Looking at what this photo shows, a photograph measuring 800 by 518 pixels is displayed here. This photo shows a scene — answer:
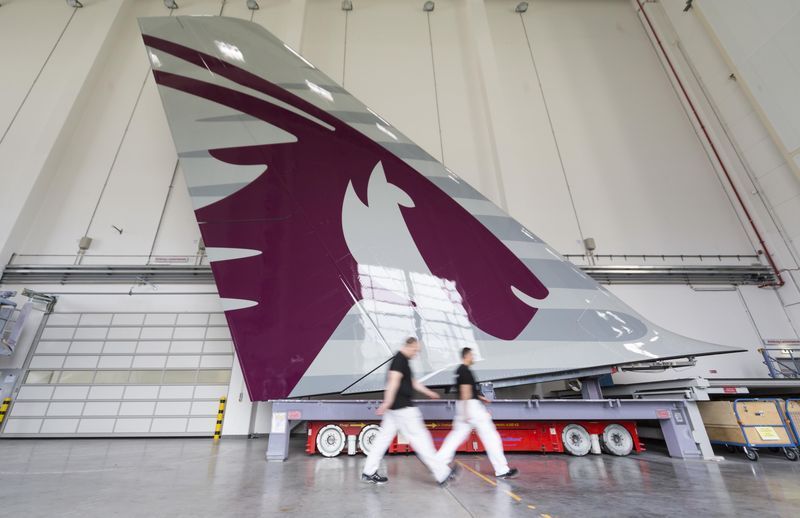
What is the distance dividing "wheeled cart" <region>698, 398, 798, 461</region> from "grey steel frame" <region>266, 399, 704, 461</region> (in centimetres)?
61

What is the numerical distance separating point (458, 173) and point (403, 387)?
7.22m

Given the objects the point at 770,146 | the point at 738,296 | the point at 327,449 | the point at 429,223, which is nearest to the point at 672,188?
the point at 770,146

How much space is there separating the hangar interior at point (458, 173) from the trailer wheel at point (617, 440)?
12.8 inches

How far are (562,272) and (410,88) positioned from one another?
8.45 metres

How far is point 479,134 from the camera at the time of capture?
935 centimetres

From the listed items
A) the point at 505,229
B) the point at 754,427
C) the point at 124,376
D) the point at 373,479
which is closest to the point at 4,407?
the point at 124,376

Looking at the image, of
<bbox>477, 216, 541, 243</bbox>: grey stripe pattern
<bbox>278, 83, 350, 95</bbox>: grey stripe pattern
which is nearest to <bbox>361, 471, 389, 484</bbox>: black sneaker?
<bbox>477, 216, 541, 243</bbox>: grey stripe pattern

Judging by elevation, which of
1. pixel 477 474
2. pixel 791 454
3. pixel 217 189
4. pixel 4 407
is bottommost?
pixel 791 454

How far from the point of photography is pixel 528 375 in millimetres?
3412

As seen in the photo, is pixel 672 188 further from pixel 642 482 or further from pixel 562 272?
pixel 642 482

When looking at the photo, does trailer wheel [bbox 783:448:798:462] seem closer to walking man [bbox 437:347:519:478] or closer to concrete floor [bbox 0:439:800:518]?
concrete floor [bbox 0:439:800:518]

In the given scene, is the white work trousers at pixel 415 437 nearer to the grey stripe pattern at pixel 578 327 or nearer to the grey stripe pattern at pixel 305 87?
the grey stripe pattern at pixel 578 327

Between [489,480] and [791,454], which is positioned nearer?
[489,480]

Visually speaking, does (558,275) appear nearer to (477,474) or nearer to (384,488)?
(477,474)
